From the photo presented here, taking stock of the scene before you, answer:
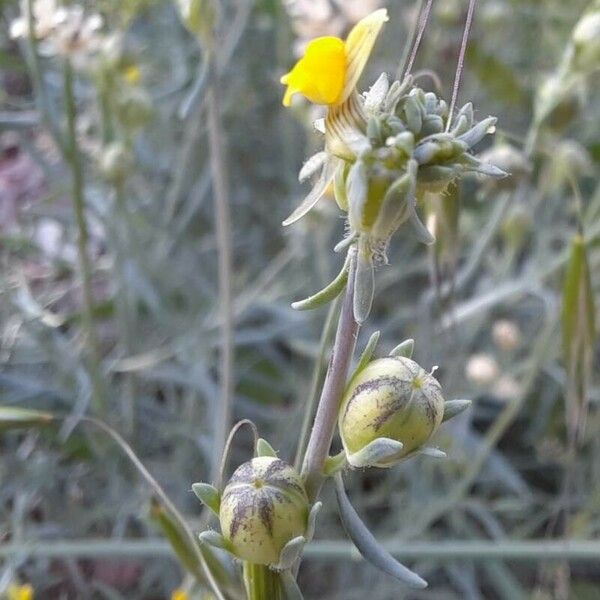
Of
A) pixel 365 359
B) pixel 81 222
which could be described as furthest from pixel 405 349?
pixel 81 222

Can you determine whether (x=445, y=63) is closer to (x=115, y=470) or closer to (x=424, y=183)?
(x=115, y=470)

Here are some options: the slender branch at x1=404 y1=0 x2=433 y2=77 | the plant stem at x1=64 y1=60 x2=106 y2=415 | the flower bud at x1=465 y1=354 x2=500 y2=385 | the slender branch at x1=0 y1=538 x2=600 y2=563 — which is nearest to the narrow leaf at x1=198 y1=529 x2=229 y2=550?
the slender branch at x1=404 y1=0 x2=433 y2=77

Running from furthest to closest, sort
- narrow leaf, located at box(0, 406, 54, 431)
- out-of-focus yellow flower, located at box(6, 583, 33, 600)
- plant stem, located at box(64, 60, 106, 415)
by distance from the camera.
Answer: plant stem, located at box(64, 60, 106, 415)
out-of-focus yellow flower, located at box(6, 583, 33, 600)
narrow leaf, located at box(0, 406, 54, 431)

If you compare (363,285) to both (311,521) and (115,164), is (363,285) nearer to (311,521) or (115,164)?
(311,521)

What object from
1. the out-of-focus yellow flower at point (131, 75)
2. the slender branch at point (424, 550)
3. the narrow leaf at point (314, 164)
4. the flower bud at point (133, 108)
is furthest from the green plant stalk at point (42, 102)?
the narrow leaf at point (314, 164)

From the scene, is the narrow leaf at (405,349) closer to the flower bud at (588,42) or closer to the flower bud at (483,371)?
the flower bud at (588,42)

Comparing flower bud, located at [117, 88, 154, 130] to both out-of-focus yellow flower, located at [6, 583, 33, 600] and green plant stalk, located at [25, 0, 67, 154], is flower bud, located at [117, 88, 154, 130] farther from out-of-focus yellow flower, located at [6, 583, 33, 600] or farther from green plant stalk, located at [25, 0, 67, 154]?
out-of-focus yellow flower, located at [6, 583, 33, 600]
